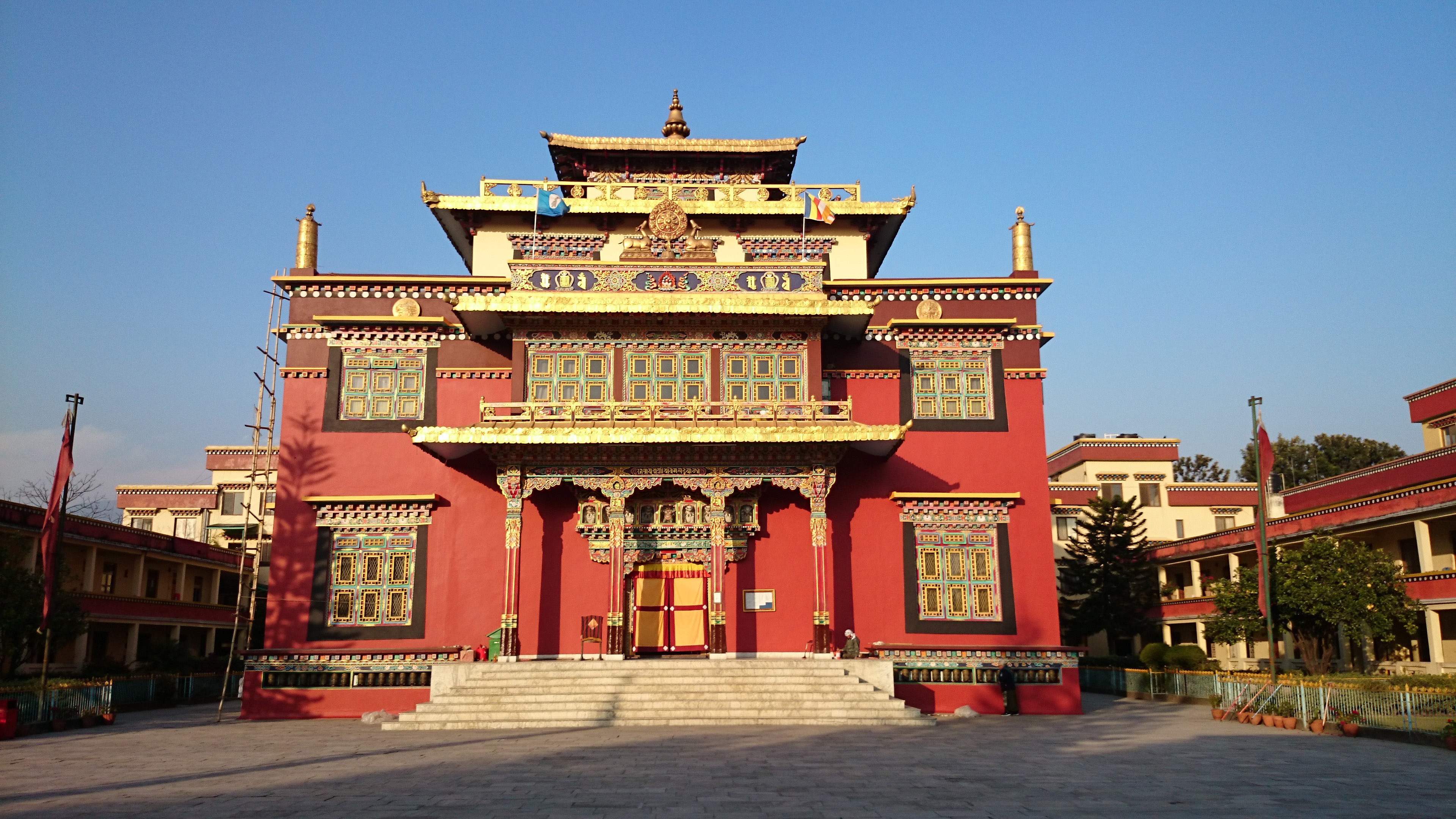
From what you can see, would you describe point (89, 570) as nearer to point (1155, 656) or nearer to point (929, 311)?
point (929, 311)

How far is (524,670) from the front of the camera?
21.1 meters

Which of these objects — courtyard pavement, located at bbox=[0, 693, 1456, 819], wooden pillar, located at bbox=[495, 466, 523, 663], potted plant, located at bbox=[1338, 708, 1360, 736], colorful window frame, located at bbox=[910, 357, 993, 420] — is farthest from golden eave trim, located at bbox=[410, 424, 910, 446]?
potted plant, located at bbox=[1338, 708, 1360, 736]

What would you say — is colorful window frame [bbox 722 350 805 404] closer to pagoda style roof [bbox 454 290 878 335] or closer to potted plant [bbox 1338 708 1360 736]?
pagoda style roof [bbox 454 290 878 335]

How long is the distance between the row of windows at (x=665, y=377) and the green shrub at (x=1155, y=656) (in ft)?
54.3

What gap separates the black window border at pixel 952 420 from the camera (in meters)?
25.5

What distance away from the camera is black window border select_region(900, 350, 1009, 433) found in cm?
2550

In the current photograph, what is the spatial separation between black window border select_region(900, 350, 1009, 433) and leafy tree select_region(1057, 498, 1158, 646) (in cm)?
1512

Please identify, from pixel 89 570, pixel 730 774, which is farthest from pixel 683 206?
pixel 89 570

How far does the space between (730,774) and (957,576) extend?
40.7ft

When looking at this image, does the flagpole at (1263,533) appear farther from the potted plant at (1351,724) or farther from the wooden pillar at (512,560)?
the wooden pillar at (512,560)

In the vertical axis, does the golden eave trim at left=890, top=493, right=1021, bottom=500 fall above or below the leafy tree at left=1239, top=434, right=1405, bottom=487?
below

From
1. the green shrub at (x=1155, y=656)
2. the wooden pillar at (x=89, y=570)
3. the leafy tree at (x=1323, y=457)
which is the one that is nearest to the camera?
the green shrub at (x=1155, y=656)

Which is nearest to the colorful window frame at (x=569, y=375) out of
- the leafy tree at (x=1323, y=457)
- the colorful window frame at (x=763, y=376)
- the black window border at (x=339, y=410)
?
the black window border at (x=339, y=410)

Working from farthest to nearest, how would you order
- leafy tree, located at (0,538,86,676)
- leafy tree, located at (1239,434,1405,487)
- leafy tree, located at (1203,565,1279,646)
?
1. leafy tree, located at (1239,434,1405,487)
2. leafy tree, located at (1203,565,1279,646)
3. leafy tree, located at (0,538,86,676)
